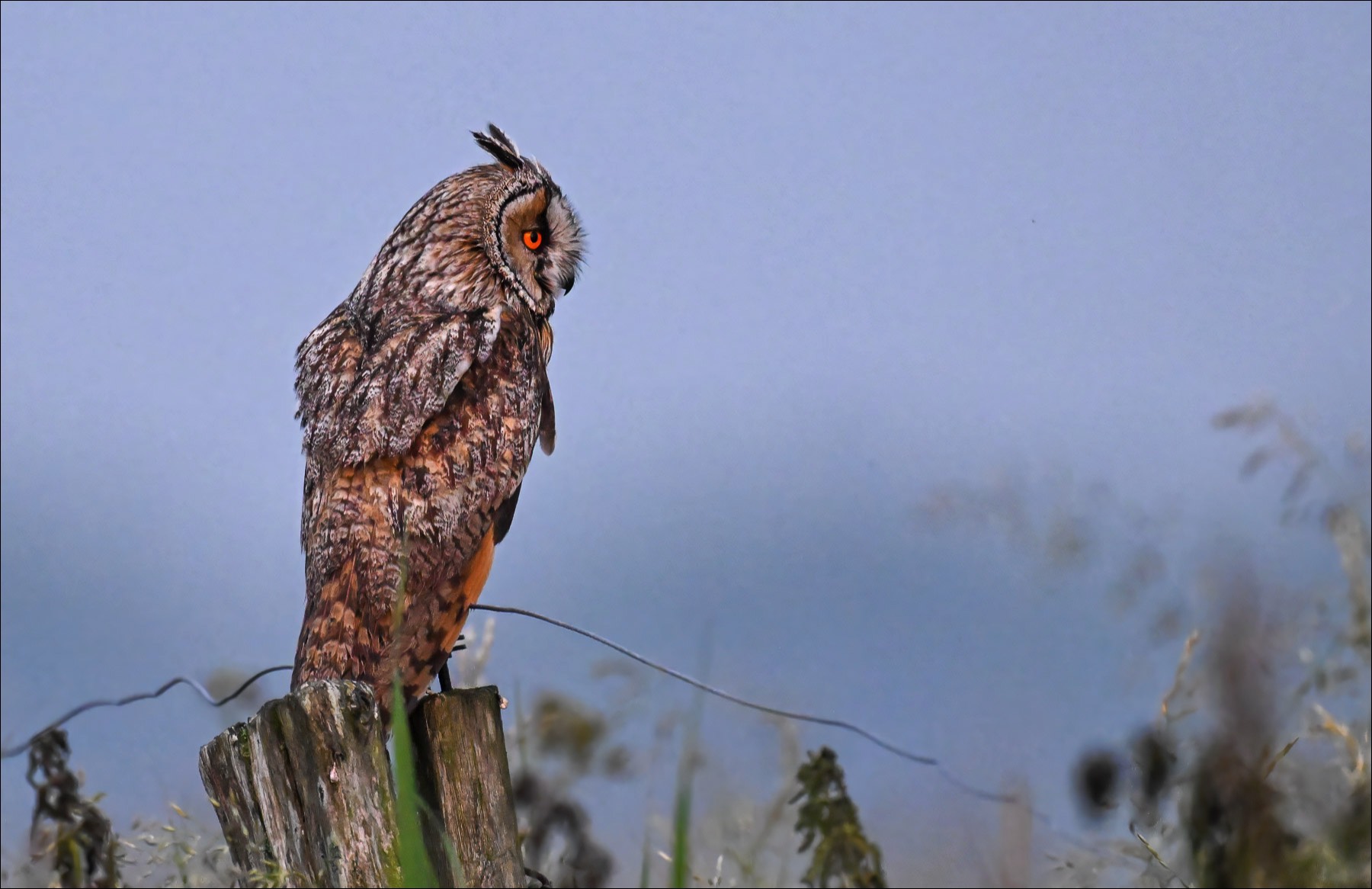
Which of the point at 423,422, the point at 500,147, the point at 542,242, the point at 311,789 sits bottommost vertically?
the point at 311,789

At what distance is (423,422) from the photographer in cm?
303

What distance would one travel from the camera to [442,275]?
3.50 meters

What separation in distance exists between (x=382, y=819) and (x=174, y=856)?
481 mm

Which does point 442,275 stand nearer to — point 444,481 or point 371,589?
point 444,481

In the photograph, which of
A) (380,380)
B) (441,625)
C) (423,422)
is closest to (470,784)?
(441,625)

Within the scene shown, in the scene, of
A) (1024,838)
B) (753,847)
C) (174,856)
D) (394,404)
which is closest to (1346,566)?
(753,847)

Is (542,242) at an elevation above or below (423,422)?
above

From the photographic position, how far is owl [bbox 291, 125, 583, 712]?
2752mm

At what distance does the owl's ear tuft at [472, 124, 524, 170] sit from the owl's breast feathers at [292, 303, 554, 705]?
758 millimetres

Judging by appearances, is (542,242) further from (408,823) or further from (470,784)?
(408,823)

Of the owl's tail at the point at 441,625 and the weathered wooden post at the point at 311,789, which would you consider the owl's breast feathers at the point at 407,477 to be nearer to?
the owl's tail at the point at 441,625

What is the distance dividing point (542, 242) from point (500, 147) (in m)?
0.35

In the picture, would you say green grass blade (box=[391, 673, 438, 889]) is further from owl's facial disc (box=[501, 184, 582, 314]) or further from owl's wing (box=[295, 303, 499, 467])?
owl's facial disc (box=[501, 184, 582, 314])

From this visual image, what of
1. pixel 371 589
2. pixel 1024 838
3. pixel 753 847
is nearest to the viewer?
pixel 1024 838
